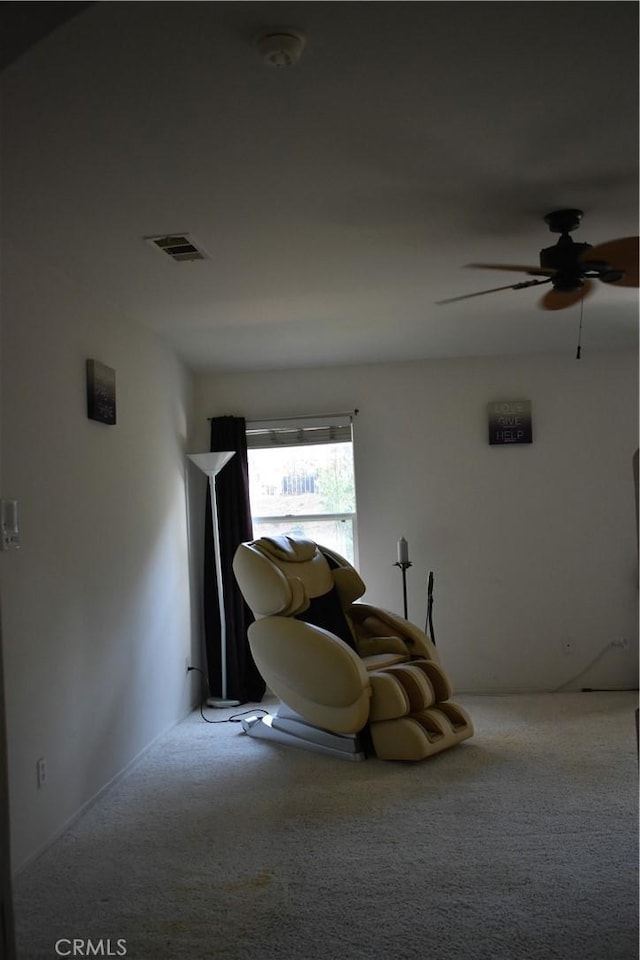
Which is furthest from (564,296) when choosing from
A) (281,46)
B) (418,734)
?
(418,734)

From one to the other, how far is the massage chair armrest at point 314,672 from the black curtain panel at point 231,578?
0.98m

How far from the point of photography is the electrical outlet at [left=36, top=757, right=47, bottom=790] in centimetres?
313

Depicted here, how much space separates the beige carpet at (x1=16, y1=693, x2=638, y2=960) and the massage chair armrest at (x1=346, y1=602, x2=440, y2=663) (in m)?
0.59

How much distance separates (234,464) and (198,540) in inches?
22.9

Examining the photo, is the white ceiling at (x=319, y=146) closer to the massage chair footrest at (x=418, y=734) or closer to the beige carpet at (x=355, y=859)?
the massage chair footrest at (x=418, y=734)

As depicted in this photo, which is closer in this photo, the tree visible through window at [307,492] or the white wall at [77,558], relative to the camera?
the white wall at [77,558]

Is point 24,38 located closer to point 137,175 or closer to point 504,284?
point 137,175

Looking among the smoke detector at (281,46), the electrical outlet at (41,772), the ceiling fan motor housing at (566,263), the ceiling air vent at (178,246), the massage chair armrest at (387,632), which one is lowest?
the electrical outlet at (41,772)

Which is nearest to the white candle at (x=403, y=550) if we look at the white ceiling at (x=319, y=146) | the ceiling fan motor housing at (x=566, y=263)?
the white ceiling at (x=319, y=146)

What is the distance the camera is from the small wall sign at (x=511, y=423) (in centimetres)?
550

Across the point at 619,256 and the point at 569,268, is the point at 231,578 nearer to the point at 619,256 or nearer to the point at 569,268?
the point at 569,268

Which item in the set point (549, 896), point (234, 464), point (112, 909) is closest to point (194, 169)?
point (112, 909)

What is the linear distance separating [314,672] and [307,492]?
186 cm

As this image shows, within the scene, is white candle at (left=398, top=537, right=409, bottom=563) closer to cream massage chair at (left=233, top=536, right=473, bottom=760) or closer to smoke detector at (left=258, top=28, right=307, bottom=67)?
cream massage chair at (left=233, top=536, right=473, bottom=760)
